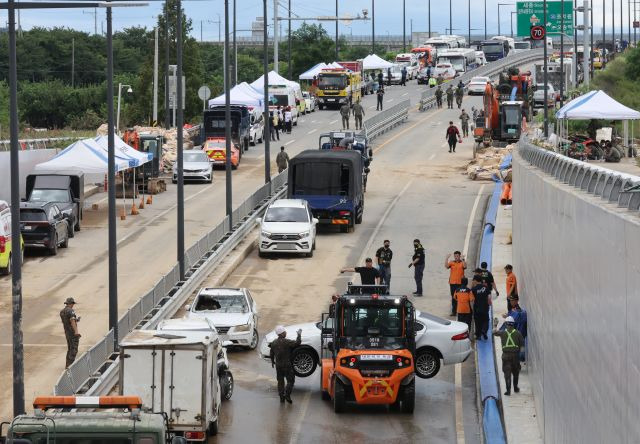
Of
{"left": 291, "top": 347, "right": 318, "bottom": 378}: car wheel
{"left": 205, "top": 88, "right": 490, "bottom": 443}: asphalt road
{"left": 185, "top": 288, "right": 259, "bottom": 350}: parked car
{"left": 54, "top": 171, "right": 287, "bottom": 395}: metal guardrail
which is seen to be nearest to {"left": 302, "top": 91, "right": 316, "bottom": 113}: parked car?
{"left": 205, "top": 88, "right": 490, "bottom": 443}: asphalt road

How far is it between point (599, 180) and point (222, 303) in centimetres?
1556

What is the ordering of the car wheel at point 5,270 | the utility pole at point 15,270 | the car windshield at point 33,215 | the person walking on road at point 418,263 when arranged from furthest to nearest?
the car windshield at point 33,215 → the car wheel at point 5,270 → the person walking on road at point 418,263 → the utility pole at point 15,270

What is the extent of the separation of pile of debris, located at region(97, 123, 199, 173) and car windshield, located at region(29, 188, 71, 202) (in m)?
15.4

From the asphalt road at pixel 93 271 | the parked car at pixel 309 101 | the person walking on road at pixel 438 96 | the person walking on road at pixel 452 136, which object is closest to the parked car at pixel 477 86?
the person walking on road at pixel 438 96

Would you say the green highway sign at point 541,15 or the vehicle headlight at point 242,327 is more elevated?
the green highway sign at point 541,15

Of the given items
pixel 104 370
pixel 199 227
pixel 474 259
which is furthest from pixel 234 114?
pixel 104 370

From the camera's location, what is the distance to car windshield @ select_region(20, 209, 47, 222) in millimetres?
39194

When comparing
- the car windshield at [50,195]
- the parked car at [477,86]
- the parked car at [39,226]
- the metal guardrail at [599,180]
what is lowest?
the parked car at [39,226]

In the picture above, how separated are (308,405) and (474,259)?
51.9 feet

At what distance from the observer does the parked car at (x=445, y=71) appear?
112 metres

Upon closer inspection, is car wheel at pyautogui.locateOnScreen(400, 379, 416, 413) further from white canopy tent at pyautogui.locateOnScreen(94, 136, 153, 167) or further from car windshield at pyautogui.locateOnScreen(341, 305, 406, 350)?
white canopy tent at pyautogui.locateOnScreen(94, 136, 153, 167)

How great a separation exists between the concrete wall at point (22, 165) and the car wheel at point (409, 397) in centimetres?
2480

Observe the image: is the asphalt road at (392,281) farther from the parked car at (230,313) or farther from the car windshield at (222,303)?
the car windshield at (222,303)

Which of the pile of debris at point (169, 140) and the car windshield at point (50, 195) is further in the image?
A: the pile of debris at point (169, 140)
